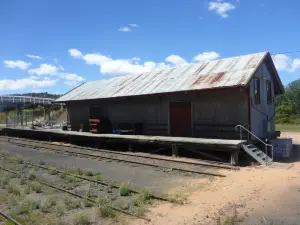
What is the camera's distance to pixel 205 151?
14984mm

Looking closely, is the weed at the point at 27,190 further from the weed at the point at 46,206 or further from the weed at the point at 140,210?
the weed at the point at 140,210

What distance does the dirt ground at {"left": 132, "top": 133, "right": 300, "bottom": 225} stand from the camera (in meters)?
6.52

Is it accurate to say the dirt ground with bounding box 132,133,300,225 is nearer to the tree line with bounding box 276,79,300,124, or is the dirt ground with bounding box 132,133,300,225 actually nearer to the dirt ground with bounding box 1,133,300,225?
the dirt ground with bounding box 1,133,300,225

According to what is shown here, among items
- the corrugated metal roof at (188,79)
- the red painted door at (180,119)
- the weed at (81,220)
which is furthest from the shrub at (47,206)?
the red painted door at (180,119)

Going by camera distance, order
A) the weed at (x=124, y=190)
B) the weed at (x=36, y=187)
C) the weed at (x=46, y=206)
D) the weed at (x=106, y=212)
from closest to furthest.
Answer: the weed at (x=106, y=212), the weed at (x=46, y=206), the weed at (x=124, y=190), the weed at (x=36, y=187)

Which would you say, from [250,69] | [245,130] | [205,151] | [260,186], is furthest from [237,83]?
[260,186]

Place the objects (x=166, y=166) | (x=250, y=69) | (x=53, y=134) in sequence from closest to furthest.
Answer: (x=166, y=166) → (x=250, y=69) → (x=53, y=134)

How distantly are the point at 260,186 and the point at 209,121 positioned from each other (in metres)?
6.52

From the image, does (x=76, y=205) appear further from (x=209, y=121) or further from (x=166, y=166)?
(x=209, y=121)

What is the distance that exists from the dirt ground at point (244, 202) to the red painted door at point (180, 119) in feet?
18.7

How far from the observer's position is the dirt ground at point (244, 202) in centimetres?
652

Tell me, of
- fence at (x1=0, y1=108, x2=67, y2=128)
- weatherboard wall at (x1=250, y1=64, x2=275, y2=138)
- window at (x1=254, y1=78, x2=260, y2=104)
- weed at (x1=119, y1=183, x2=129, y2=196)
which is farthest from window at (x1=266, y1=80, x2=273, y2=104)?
fence at (x1=0, y1=108, x2=67, y2=128)

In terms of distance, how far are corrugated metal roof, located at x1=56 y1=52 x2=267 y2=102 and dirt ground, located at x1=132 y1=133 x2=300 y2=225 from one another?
4.48 meters

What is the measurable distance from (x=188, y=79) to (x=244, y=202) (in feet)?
30.8
